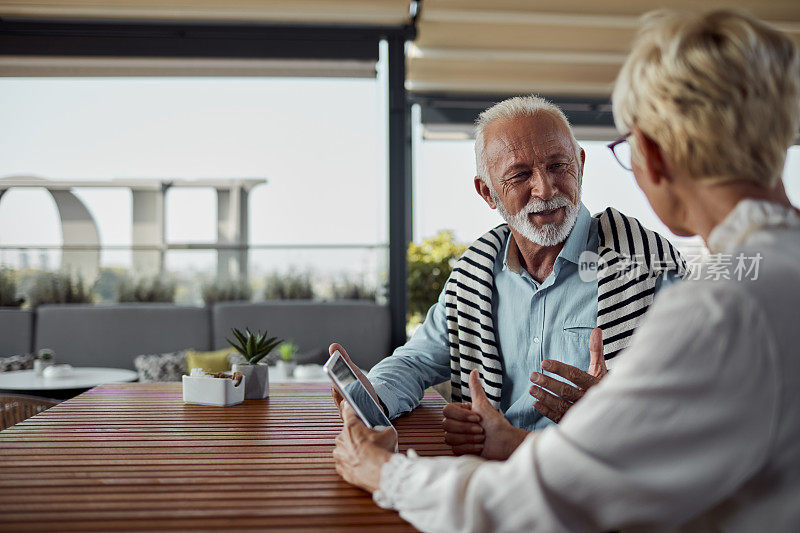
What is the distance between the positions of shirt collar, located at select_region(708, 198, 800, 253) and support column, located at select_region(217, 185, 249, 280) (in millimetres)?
5516

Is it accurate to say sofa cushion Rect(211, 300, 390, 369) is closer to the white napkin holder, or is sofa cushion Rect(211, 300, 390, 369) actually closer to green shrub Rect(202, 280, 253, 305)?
green shrub Rect(202, 280, 253, 305)

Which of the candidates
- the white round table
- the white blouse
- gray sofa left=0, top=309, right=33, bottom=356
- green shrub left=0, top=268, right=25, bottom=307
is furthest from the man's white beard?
green shrub left=0, top=268, right=25, bottom=307

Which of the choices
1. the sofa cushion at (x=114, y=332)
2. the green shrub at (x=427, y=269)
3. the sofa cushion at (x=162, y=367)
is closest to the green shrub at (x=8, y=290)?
the sofa cushion at (x=114, y=332)

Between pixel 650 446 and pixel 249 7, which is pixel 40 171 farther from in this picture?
pixel 650 446

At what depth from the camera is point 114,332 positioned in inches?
212

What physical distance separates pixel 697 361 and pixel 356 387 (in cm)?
93

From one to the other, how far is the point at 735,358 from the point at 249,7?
16.8ft

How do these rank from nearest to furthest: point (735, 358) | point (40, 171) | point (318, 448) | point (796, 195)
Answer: point (735, 358) → point (318, 448) → point (40, 171) → point (796, 195)

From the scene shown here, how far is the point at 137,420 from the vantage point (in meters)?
1.62

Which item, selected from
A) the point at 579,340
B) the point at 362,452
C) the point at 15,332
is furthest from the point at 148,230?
the point at 362,452

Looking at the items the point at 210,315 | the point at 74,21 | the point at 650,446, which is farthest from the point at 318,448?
the point at 74,21

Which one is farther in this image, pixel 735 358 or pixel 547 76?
pixel 547 76

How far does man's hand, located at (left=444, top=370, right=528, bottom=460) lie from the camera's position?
4.25 ft

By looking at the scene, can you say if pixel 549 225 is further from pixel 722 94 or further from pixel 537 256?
pixel 722 94
